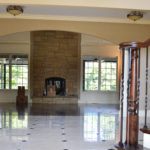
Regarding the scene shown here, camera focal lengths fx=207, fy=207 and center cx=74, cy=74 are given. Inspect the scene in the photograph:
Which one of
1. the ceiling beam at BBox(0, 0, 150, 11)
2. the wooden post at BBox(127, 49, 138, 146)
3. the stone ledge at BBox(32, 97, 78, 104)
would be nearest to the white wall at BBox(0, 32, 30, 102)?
the stone ledge at BBox(32, 97, 78, 104)

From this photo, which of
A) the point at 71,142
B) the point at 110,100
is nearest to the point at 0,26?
the point at 71,142

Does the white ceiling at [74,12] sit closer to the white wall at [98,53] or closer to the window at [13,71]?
the white wall at [98,53]

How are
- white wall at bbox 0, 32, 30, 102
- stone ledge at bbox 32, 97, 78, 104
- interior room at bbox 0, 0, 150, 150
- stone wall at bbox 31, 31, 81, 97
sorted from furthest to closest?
stone wall at bbox 31, 31, 81, 97
stone ledge at bbox 32, 97, 78, 104
white wall at bbox 0, 32, 30, 102
interior room at bbox 0, 0, 150, 150

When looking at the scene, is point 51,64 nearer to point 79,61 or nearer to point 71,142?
point 79,61

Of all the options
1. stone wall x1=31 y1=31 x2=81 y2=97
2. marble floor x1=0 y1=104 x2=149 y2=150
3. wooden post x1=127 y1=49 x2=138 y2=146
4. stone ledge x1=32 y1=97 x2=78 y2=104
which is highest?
stone wall x1=31 y1=31 x2=81 y2=97

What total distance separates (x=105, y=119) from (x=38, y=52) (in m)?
5.32

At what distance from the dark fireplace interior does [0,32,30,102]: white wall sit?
3.71 ft

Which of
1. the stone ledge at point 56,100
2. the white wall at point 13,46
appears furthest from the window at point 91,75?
the white wall at point 13,46

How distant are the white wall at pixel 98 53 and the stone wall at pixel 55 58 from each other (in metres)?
0.35

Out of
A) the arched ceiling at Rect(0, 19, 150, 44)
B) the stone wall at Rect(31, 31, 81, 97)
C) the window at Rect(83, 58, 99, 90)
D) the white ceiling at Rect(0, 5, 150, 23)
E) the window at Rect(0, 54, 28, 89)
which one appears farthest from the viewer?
the window at Rect(83, 58, 99, 90)

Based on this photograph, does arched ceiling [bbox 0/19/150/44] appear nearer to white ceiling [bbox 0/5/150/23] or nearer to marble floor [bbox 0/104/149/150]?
white ceiling [bbox 0/5/150/23]

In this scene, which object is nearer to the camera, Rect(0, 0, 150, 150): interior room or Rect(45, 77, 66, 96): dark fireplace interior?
Rect(0, 0, 150, 150): interior room

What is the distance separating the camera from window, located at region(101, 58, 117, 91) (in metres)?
10.5

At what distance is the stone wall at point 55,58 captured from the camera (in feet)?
33.7
